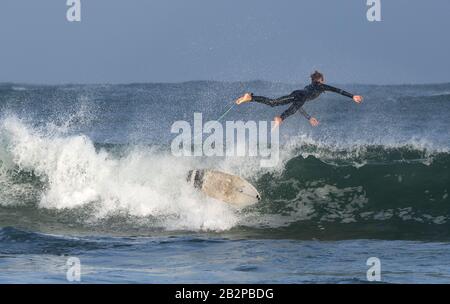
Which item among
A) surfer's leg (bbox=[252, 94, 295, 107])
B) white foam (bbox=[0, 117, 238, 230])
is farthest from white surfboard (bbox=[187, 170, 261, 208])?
surfer's leg (bbox=[252, 94, 295, 107])

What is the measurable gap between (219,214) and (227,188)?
42 cm

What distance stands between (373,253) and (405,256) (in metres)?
0.41

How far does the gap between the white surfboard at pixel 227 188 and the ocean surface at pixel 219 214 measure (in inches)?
7.7

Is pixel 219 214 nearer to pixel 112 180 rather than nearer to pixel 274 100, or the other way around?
pixel 274 100

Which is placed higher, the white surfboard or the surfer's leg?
the surfer's leg

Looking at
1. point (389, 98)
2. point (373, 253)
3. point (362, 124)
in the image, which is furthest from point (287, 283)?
point (389, 98)

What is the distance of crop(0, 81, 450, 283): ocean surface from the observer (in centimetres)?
1052

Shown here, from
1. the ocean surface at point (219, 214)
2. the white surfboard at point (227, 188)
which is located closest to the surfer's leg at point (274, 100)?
the white surfboard at point (227, 188)

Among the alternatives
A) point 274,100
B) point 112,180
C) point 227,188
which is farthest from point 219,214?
point 112,180

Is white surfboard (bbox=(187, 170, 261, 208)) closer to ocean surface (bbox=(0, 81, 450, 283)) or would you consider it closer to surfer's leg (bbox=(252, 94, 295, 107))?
ocean surface (bbox=(0, 81, 450, 283))

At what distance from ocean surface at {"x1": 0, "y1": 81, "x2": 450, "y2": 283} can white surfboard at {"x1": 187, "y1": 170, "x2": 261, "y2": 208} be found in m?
0.20

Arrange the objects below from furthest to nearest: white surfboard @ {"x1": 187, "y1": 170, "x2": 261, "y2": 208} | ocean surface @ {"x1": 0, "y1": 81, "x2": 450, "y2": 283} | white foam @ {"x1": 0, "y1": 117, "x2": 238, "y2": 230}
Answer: white foam @ {"x1": 0, "y1": 117, "x2": 238, "y2": 230}, white surfboard @ {"x1": 187, "y1": 170, "x2": 261, "y2": 208}, ocean surface @ {"x1": 0, "y1": 81, "x2": 450, "y2": 283}

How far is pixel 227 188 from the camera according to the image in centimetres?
1385

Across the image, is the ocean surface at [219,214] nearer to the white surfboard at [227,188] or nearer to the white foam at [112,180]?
the white foam at [112,180]
